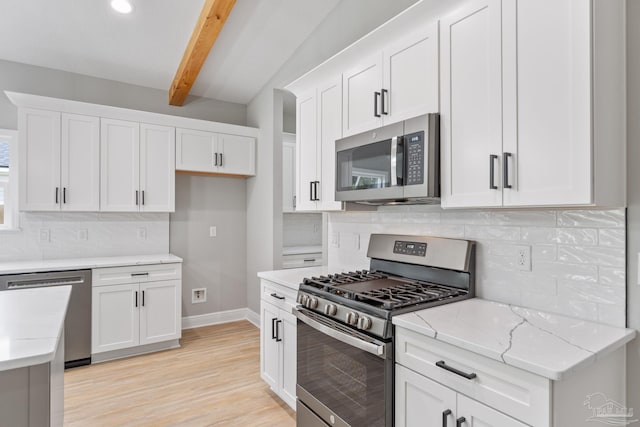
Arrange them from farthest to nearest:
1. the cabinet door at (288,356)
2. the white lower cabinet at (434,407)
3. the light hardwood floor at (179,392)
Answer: the light hardwood floor at (179,392) < the cabinet door at (288,356) < the white lower cabinet at (434,407)

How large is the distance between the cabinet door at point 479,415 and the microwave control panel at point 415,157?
3.24 feet

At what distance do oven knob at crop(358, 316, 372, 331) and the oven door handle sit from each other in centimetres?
6

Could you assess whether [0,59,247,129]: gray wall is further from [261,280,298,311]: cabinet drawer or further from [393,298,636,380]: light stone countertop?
[393,298,636,380]: light stone countertop

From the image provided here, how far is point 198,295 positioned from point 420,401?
353 centimetres

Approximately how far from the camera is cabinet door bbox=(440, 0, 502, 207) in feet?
5.00

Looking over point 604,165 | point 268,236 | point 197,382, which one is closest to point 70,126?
point 268,236

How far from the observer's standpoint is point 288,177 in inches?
176

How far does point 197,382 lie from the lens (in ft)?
9.58

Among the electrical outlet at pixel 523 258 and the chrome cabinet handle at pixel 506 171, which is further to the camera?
the electrical outlet at pixel 523 258

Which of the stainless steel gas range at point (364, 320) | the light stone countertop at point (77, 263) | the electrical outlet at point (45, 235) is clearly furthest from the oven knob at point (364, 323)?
the electrical outlet at point (45, 235)

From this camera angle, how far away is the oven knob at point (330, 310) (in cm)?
183

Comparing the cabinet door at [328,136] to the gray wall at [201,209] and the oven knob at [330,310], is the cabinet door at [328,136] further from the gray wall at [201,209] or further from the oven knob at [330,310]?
the gray wall at [201,209]

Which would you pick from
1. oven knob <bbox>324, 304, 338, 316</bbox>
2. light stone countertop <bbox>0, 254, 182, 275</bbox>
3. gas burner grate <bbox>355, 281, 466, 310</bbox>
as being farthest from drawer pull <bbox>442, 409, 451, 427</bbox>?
light stone countertop <bbox>0, 254, 182, 275</bbox>

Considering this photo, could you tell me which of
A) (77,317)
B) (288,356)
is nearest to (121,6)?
(77,317)
